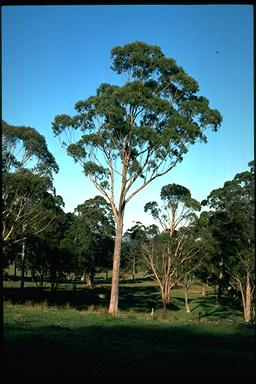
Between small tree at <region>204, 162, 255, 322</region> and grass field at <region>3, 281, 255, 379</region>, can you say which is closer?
grass field at <region>3, 281, 255, 379</region>

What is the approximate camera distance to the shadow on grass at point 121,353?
6723 mm

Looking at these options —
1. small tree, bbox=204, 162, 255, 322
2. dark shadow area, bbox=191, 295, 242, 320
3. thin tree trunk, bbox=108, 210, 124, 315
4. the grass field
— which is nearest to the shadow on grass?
the grass field

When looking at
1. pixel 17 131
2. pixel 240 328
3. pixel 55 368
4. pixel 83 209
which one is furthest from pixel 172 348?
pixel 83 209

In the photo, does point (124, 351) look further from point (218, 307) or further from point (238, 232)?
point (218, 307)

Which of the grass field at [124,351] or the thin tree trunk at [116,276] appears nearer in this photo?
the grass field at [124,351]

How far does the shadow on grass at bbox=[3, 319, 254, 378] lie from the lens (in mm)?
6723

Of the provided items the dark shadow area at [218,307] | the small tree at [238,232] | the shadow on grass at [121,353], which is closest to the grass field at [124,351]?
the shadow on grass at [121,353]

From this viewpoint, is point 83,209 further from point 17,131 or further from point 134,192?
point 134,192

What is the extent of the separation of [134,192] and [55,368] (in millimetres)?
15597

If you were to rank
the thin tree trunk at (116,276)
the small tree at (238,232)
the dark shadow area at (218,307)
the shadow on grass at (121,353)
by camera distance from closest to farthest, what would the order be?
the shadow on grass at (121,353), the thin tree trunk at (116,276), the small tree at (238,232), the dark shadow area at (218,307)

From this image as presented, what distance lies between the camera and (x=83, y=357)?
25.2 feet

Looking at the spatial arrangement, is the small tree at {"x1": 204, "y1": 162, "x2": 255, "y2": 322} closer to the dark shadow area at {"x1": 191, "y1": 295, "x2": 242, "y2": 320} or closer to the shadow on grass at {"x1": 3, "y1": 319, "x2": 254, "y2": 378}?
the dark shadow area at {"x1": 191, "y1": 295, "x2": 242, "y2": 320}

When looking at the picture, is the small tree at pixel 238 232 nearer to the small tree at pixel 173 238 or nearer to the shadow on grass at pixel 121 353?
the small tree at pixel 173 238

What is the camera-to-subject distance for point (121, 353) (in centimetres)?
851
